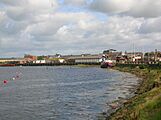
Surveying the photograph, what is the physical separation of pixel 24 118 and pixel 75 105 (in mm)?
11929

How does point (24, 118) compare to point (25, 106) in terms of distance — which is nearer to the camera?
point (24, 118)

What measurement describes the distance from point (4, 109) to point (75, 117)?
12.2 m

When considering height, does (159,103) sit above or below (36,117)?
above

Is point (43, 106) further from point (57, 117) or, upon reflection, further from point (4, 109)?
point (57, 117)

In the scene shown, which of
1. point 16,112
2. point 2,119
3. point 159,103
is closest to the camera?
point 159,103

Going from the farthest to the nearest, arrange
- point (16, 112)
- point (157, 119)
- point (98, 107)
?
point (98, 107)
point (16, 112)
point (157, 119)

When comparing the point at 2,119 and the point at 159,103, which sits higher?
the point at 159,103

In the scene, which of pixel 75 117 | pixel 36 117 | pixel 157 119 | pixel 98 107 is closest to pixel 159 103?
pixel 157 119

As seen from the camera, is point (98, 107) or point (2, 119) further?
point (98, 107)

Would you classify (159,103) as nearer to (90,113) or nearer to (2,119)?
(90,113)

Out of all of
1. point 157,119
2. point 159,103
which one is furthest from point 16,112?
point 157,119

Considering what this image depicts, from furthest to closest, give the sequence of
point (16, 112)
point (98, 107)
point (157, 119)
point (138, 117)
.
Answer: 1. point (98, 107)
2. point (16, 112)
3. point (138, 117)
4. point (157, 119)

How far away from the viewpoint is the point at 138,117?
88.1 feet

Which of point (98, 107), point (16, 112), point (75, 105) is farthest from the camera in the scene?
point (75, 105)
